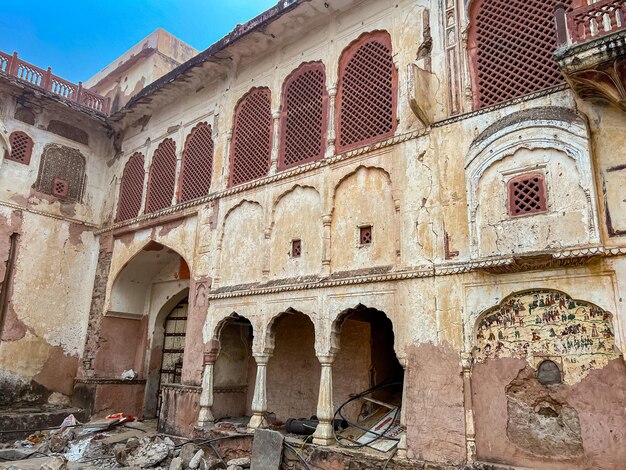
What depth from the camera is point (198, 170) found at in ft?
35.0

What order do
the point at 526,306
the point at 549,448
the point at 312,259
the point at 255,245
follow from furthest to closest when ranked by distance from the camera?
the point at 255,245
the point at 312,259
the point at 526,306
the point at 549,448

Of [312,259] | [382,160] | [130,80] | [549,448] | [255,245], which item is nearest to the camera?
[549,448]

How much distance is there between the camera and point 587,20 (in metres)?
5.24

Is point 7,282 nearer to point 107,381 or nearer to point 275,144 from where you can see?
point 107,381

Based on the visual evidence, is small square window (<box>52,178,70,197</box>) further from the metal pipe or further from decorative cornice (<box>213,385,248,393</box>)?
decorative cornice (<box>213,385,248,393</box>)

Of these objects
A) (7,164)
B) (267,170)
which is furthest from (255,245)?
(7,164)

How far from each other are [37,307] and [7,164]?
10.7 ft

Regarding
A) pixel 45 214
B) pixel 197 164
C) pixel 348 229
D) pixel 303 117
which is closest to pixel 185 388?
pixel 348 229

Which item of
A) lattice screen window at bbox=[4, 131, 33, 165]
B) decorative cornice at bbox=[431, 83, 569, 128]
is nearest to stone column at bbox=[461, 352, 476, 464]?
decorative cornice at bbox=[431, 83, 569, 128]

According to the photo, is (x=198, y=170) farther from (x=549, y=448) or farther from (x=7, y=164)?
(x=549, y=448)

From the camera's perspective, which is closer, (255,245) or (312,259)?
(312,259)

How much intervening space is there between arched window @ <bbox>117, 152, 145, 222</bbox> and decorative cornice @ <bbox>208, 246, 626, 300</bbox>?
524cm

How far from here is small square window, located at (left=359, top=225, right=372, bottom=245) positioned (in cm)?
747

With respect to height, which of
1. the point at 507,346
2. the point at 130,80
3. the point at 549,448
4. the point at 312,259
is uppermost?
the point at 130,80
